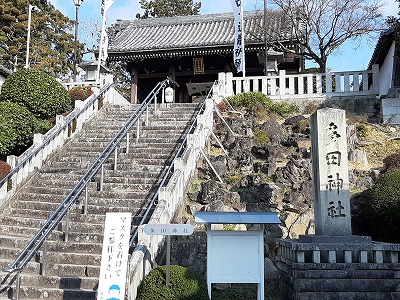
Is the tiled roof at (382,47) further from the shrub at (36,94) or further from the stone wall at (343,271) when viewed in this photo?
the shrub at (36,94)

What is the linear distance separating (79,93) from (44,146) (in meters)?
6.61

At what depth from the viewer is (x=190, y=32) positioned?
27828mm

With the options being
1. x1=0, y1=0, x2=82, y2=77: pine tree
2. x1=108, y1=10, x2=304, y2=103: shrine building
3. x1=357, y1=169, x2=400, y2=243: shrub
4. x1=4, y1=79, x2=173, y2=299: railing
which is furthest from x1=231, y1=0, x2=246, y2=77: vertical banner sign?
x1=0, y1=0, x2=82, y2=77: pine tree

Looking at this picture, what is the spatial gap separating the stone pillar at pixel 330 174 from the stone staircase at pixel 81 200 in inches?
153

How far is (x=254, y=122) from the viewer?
16.1 meters

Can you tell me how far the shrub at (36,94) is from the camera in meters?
15.8

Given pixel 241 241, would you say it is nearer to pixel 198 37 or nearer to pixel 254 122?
pixel 254 122

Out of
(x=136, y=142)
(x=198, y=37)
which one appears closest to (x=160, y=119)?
(x=136, y=142)

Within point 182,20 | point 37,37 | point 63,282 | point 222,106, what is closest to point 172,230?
point 63,282

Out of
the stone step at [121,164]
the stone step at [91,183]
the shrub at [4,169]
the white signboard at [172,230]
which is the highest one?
the stone step at [121,164]

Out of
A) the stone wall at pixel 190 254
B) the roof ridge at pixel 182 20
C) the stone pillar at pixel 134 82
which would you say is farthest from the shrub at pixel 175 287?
the roof ridge at pixel 182 20

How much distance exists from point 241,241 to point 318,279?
1.61 metres

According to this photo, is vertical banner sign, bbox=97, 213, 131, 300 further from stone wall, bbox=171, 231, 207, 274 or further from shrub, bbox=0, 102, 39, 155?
shrub, bbox=0, 102, 39, 155

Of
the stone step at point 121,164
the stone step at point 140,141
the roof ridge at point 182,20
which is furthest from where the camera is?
the roof ridge at point 182,20
